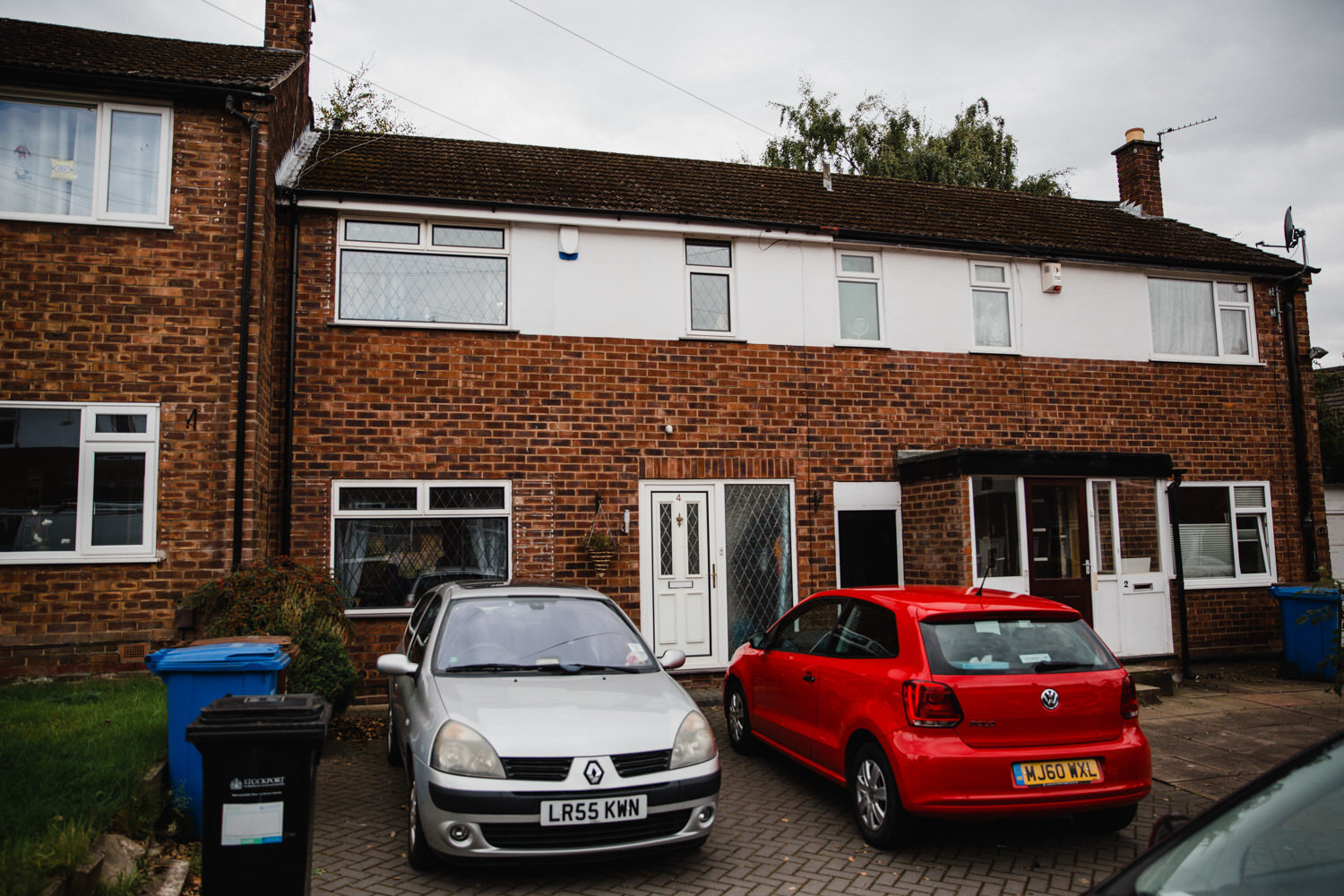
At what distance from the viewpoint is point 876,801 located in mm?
4988

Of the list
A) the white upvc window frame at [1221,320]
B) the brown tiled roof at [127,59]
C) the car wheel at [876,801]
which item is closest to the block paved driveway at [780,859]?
the car wheel at [876,801]

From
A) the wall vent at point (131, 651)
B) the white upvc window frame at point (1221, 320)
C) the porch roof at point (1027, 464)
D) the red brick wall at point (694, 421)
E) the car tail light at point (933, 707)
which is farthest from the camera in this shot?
the white upvc window frame at point (1221, 320)

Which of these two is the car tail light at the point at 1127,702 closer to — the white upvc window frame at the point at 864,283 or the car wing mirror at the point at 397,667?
the car wing mirror at the point at 397,667

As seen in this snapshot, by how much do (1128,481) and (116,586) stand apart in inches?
443

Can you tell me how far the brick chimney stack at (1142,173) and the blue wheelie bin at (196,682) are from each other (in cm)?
1594

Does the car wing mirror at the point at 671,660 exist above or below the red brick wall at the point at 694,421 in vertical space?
below

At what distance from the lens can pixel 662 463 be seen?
33.3 ft

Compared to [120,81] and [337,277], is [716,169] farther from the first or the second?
[120,81]

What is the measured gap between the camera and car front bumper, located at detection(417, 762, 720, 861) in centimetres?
416

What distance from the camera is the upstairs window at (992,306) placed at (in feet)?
38.2

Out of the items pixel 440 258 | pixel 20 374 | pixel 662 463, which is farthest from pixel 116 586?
pixel 662 463

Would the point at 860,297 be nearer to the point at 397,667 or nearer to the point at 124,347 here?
the point at 397,667

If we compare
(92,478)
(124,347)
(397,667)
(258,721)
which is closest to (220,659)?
(397,667)

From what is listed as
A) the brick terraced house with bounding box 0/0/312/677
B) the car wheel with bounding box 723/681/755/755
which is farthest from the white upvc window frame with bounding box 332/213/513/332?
the car wheel with bounding box 723/681/755/755
